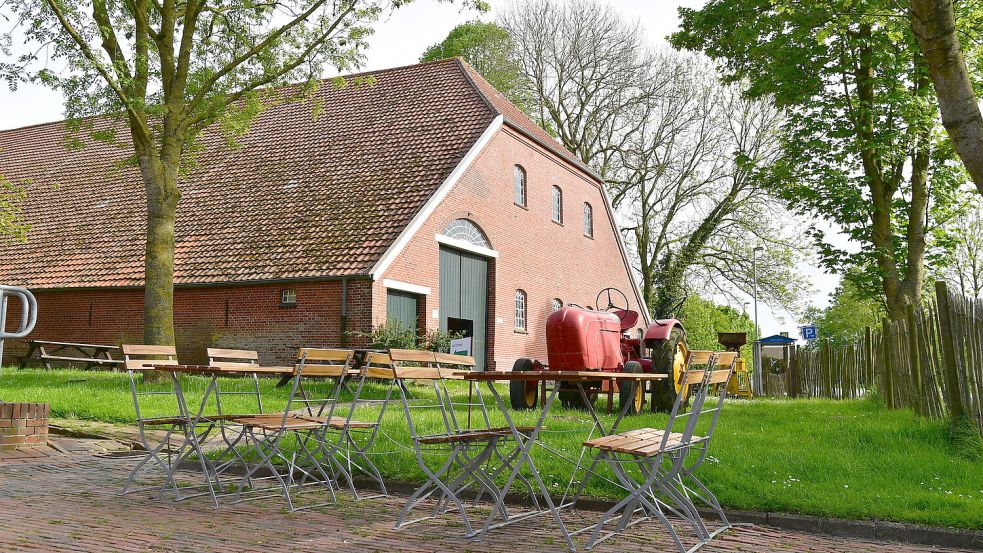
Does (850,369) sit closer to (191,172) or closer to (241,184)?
(241,184)

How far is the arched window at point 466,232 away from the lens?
20328 millimetres

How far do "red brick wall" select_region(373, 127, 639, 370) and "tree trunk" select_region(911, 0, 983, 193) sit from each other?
12172 mm

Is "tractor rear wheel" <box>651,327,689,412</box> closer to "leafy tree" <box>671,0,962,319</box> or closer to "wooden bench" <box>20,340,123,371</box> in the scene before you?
"leafy tree" <box>671,0,962,319</box>

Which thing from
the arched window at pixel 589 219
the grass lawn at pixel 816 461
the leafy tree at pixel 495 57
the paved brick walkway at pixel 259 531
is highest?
the leafy tree at pixel 495 57

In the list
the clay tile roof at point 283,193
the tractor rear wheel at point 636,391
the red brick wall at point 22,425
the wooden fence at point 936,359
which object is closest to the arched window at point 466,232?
the clay tile roof at point 283,193

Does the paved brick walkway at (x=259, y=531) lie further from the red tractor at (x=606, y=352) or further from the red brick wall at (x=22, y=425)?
the red tractor at (x=606, y=352)

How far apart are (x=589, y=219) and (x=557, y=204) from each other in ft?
8.10

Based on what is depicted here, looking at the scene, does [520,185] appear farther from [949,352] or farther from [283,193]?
[949,352]

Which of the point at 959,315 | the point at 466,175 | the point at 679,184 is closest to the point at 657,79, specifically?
the point at 679,184

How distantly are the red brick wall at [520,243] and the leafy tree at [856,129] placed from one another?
6.26m

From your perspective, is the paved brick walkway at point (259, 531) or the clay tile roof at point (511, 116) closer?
the paved brick walkway at point (259, 531)

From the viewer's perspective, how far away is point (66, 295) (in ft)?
69.3

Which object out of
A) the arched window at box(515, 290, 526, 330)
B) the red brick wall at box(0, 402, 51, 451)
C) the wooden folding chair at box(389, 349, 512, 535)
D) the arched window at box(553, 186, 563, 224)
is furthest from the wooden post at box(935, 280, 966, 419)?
the arched window at box(553, 186, 563, 224)

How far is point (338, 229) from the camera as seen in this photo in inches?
742
